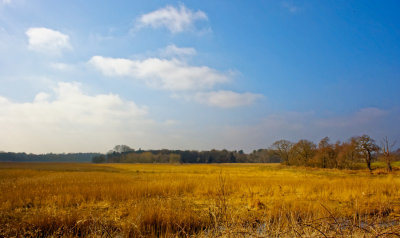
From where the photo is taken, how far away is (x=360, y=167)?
4681 cm

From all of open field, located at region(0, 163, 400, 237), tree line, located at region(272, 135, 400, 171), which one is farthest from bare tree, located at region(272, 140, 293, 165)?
open field, located at region(0, 163, 400, 237)

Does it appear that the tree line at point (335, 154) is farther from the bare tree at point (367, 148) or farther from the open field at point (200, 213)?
the open field at point (200, 213)

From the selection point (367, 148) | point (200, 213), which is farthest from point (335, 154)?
point (200, 213)

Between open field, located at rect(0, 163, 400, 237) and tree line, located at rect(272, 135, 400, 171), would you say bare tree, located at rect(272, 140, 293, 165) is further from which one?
open field, located at rect(0, 163, 400, 237)

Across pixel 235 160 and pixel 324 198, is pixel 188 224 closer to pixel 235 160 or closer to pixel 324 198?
pixel 324 198

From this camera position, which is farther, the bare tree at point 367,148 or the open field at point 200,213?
the bare tree at point 367,148

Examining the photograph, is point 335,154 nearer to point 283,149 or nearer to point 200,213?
point 283,149

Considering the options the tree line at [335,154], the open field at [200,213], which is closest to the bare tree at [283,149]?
the tree line at [335,154]

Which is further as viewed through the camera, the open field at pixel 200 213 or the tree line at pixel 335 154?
the tree line at pixel 335 154

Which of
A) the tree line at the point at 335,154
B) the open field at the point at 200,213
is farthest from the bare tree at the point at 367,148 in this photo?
the open field at the point at 200,213

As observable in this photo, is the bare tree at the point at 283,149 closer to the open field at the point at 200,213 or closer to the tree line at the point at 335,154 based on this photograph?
the tree line at the point at 335,154

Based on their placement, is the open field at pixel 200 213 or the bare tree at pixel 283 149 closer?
the open field at pixel 200 213

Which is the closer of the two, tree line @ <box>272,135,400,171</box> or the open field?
the open field

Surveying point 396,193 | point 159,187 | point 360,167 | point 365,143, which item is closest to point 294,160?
point 360,167
